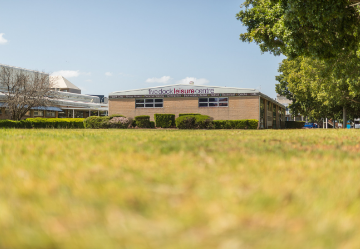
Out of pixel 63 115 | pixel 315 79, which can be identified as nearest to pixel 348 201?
pixel 315 79

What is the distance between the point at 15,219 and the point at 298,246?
1.81 m

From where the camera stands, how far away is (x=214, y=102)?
37125 millimetres

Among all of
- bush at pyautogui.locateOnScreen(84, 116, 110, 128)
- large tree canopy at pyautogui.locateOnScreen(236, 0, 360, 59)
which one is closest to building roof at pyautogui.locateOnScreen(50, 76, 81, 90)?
bush at pyautogui.locateOnScreen(84, 116, 110, 128)

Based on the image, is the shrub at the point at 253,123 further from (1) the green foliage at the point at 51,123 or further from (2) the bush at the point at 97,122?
(1) the green foliage at the point at 51,123

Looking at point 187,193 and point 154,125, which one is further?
point 154,125

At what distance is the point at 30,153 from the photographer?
5.18 m

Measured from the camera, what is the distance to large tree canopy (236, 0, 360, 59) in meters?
10.0

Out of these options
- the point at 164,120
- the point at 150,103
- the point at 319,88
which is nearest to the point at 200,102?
the point at 164,120

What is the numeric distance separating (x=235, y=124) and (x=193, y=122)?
14.2 ft

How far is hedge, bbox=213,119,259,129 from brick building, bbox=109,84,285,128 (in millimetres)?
4184

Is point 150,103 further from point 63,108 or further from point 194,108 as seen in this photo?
point 63,108

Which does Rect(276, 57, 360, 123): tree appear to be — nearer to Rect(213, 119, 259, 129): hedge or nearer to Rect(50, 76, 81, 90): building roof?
Rect(213, 119, 259, 129): hedge

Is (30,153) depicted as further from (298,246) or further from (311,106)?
(311,106)

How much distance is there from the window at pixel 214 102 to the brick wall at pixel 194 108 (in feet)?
1.26
